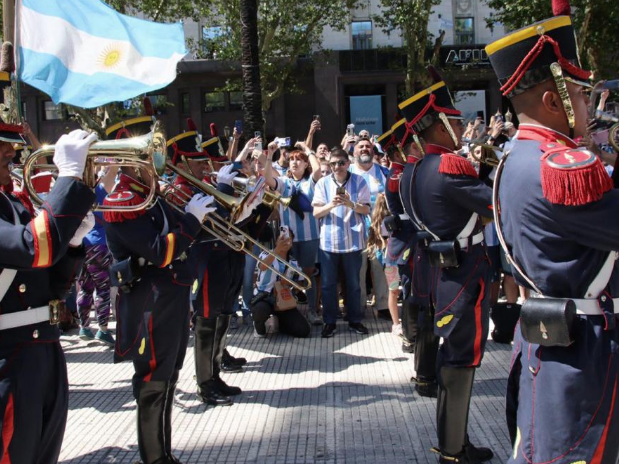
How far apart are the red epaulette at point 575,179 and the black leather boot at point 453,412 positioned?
197 cm

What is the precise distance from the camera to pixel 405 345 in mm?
6750

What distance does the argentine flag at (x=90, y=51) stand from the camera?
16.4ft

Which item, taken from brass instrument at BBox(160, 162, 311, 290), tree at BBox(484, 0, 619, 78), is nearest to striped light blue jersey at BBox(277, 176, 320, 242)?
brass instrument at BBox(160, 162, 311, 290)

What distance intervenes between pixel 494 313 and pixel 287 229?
8.54 feet

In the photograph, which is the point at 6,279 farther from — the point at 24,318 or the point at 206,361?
the point at 206,361

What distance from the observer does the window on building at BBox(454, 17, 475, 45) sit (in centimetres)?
2767

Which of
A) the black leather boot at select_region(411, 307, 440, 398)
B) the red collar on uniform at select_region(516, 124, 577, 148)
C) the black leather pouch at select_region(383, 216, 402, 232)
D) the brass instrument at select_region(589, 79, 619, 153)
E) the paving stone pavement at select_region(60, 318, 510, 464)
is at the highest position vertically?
the brass instrument at select_region(589, 79, 619, 153)

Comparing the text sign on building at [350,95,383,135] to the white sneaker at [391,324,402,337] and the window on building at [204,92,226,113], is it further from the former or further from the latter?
the white sneaker at [391,324,402,337]

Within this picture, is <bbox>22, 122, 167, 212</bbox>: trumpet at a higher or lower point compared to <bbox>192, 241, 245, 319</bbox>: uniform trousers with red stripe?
higher

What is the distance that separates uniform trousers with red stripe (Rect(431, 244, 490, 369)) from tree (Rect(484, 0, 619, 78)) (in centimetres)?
1269

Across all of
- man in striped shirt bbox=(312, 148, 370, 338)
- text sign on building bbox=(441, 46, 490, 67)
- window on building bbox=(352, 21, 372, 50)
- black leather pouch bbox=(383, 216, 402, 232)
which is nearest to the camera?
black leather pouch bbox=(383, 216, 402, 232)

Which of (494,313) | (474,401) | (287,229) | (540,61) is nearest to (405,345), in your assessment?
(494,313)

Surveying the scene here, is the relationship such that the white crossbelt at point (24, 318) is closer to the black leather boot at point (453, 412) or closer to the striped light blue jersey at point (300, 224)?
the black leather boot at point (453, 412)

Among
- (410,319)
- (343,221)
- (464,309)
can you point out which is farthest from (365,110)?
(464,309)
